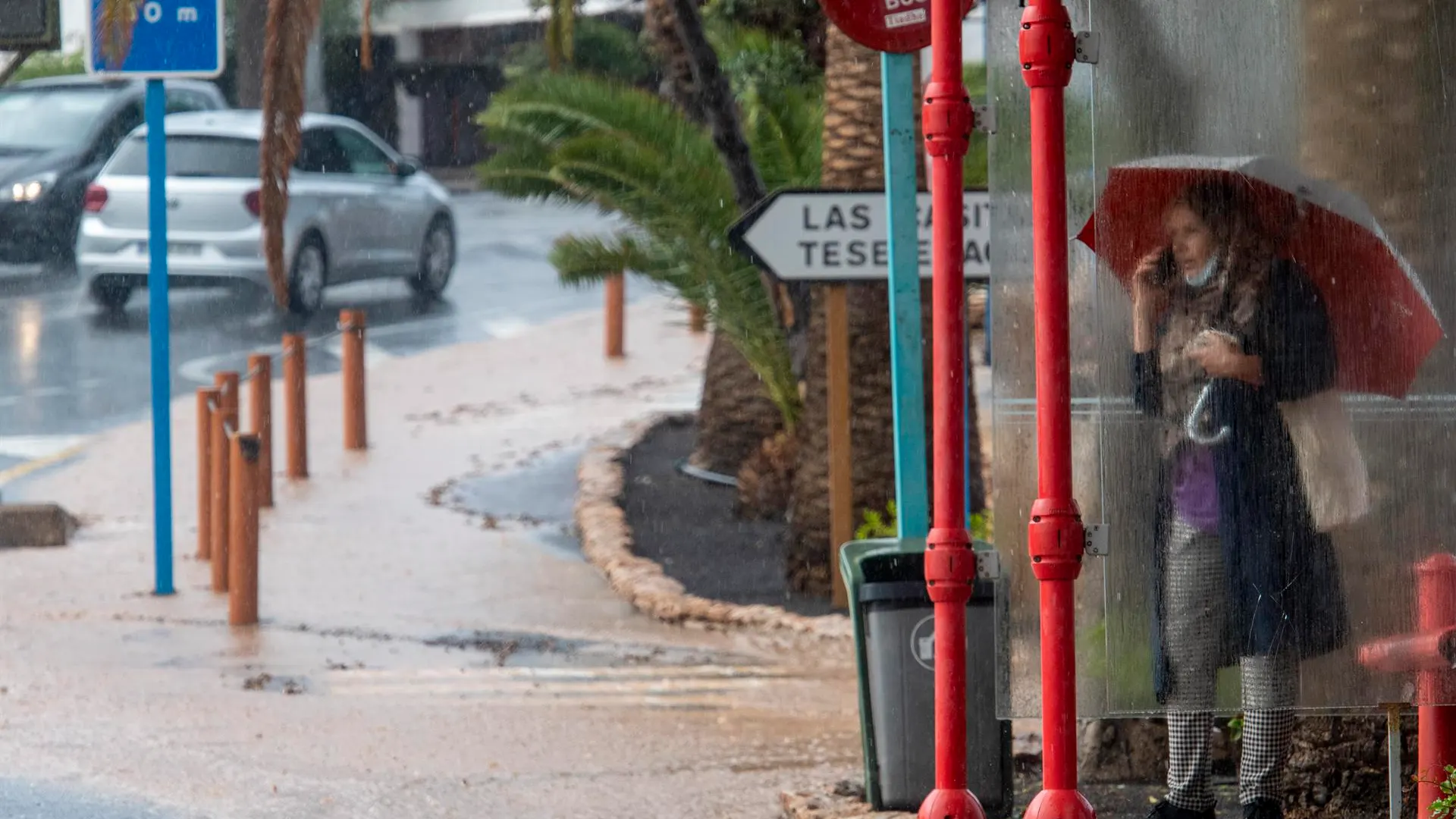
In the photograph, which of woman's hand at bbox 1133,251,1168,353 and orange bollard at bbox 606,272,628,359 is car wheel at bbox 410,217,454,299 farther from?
woman's hand at bbox 1133,251,1168,353

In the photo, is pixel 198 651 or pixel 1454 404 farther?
pixel 198 651

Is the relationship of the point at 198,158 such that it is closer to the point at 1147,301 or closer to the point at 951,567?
the point at 951,567

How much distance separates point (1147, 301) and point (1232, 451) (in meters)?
0.34

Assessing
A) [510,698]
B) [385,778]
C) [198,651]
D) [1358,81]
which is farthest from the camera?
[198,651]

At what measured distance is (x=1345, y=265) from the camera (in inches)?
162

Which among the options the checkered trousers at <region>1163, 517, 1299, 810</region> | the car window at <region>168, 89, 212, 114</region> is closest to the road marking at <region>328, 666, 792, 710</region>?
the checkered trousers at <region>1163, 517, 1299, 810</region>

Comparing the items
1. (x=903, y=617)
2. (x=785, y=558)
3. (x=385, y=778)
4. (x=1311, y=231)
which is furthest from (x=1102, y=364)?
(x=785, y=558)

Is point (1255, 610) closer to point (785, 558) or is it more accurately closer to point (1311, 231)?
point (1311, 231)

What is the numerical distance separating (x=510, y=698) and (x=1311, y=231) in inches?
153

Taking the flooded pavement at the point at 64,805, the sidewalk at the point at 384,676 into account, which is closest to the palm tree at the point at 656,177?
the sidewalk at the point at 384,676

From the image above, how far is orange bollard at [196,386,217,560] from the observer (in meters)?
9.95

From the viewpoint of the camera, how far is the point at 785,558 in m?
9.54

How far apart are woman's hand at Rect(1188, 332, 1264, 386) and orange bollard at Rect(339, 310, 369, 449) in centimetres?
881

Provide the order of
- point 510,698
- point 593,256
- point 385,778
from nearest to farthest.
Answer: point 385,778 → point 510,698 → point 593,256
